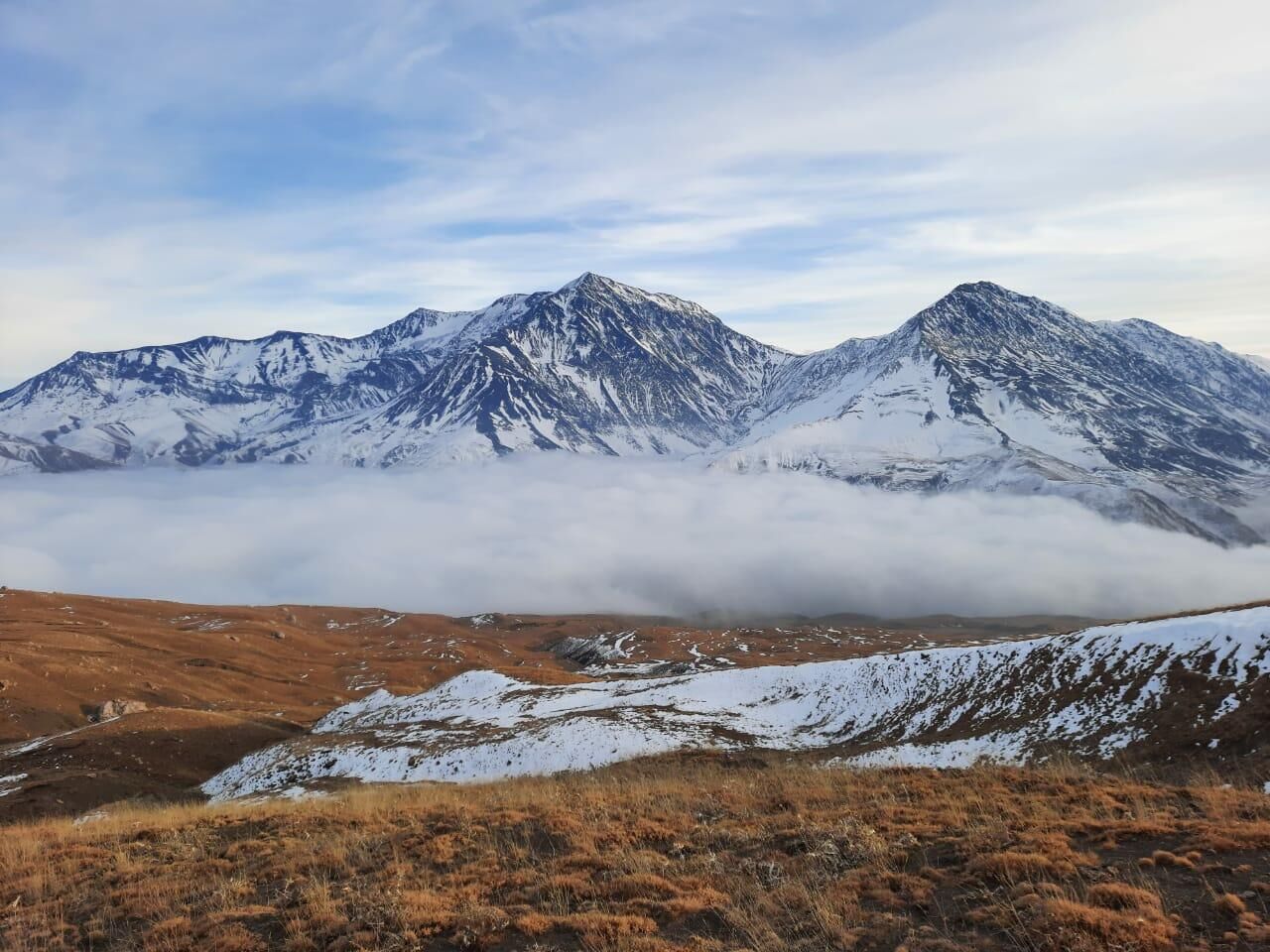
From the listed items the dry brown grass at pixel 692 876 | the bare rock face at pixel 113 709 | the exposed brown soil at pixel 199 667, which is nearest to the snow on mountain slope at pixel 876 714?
the exposed brown soil at pixel 199 667

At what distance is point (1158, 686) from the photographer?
30031 millimetres

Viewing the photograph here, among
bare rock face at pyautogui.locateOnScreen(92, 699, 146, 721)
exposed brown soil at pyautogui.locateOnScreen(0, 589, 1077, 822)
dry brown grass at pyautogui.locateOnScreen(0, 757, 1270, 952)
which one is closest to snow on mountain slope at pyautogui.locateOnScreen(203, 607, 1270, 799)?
exposed brown soil at pyautogui.locateOnScreen(0, 589, 1077, 822)

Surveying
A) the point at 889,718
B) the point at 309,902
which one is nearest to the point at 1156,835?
the point at 309,902

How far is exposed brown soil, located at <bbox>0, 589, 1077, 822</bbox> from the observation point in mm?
40281

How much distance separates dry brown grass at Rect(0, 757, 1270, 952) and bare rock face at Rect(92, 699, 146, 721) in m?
48.2

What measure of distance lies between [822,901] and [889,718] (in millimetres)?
32449

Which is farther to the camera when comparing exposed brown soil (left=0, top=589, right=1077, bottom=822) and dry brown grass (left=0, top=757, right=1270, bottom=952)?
exposed brown soil (left=0, top=589, right=1077, bottom=822)

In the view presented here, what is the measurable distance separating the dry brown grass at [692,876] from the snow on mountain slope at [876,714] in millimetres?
14627

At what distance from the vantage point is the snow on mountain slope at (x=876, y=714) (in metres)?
29.1

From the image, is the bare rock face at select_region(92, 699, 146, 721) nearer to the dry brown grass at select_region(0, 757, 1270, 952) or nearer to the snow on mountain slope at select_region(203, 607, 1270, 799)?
the snow on mountain slope at select_region(203, 607, 1270, 799)

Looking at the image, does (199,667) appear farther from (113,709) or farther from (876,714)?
(876,714)

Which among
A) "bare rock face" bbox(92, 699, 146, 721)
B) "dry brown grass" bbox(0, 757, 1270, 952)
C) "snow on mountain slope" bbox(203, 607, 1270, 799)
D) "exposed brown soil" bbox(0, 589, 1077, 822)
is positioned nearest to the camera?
"dry brown grass" bbox(0, 757, 1270, 952)

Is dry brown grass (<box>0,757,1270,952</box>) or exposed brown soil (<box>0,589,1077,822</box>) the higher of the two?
dry brown grass (<box>0,757,1270,952</box>)

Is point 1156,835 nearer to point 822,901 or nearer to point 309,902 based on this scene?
point 822,901
